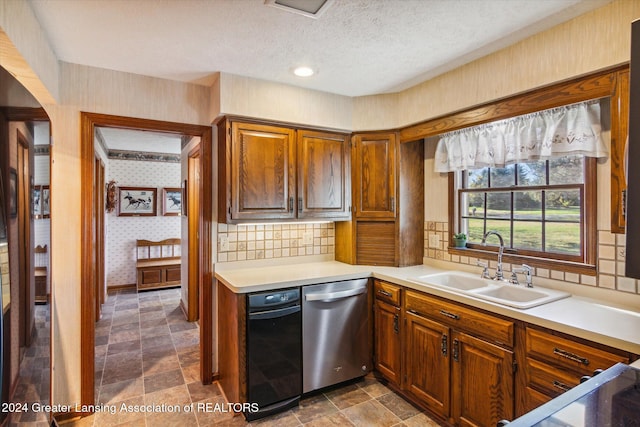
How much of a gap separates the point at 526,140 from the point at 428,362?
5.38 feet

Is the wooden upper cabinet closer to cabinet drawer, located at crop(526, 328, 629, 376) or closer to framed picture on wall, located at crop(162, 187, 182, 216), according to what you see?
cabinet drawer, located at crop(526, 328, 629, 376)

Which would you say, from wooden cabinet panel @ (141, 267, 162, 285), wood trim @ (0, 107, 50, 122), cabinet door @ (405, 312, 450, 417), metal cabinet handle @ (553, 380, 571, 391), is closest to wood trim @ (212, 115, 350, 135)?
wood trim @ (0, 107, 50, 122)

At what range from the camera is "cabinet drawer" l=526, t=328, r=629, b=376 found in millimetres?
1413

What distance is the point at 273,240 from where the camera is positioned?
10.1 feet

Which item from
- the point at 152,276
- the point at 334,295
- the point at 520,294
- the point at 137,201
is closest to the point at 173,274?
the point at 152,276

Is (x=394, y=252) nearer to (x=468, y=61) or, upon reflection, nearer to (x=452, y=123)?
(x=452, y=123)

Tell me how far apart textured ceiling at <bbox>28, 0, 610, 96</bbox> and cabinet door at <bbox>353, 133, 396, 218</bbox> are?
0.61m

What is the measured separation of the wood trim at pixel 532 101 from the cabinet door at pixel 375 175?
1.22 feet

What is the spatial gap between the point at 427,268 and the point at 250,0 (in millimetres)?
2399

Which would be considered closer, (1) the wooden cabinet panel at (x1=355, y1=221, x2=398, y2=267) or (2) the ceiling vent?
(2) the ceiling vent

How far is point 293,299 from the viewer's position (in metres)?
2.40

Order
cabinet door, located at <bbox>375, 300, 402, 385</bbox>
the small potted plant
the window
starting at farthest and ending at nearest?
1. the small potted plant
2. cabinet door, located at <bbox>375, 300, 402, 385</bbox>
3. the window

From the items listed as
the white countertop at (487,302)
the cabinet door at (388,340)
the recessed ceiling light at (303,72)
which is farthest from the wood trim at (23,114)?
the cabinet door at (388,340)

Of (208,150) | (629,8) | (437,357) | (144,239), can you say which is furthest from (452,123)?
(144,239)
